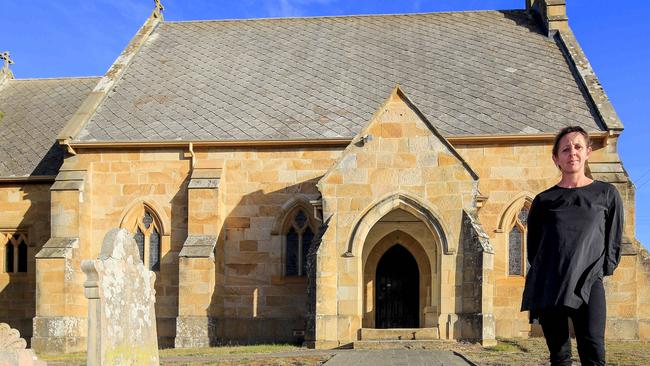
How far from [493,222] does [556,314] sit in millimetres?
17169

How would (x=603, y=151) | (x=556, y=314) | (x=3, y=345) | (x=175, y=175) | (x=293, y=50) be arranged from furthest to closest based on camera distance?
1. (x=293, y=50)
2. (x=175, y=175)
3. (x=603, y=151)
4. (x=3, y=345)
5. (x=556, y=314)

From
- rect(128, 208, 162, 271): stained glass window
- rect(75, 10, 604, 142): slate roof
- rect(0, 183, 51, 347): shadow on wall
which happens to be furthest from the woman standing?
rect(0, 183, 51, 347): shadow on wall

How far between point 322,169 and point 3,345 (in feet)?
37.3

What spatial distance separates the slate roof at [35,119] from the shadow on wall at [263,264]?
6472 millimetres

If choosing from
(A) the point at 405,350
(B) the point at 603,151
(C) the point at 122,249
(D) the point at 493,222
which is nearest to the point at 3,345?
(C) the point at 122,249

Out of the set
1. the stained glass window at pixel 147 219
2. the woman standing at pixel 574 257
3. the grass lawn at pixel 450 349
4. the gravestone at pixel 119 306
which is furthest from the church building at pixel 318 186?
the woman standing at pixel 574 257

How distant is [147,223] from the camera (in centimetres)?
2372

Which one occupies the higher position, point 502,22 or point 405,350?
point 502,22

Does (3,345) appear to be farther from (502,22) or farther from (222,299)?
(502,22)

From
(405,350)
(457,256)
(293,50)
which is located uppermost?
(293,50)

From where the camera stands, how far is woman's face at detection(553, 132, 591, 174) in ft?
18.9

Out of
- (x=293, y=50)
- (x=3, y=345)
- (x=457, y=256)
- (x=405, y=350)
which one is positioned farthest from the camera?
(x=293, y=50)

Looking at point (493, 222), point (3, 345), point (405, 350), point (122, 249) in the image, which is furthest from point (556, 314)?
point (493, 222)

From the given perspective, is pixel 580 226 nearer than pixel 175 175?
Yes
